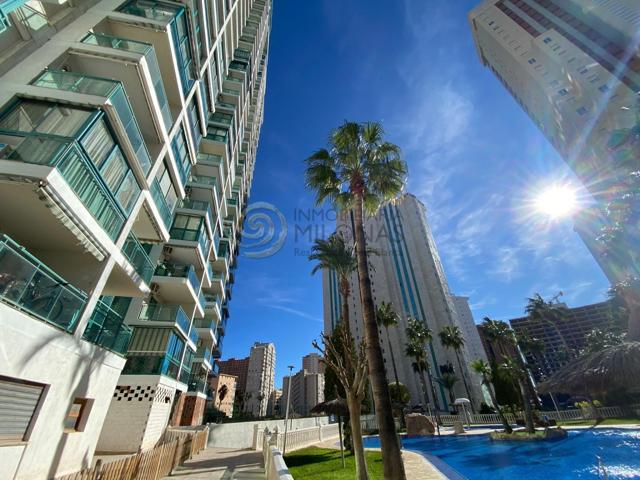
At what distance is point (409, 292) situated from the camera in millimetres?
74688

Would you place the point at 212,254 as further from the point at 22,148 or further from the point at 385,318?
the point at 385,318

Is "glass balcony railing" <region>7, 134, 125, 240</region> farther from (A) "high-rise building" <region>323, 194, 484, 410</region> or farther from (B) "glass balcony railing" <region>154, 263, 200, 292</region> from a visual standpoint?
(A) "high-rise building" <region>323, 194, 484, 410</region>

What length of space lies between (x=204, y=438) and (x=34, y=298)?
53.3ft

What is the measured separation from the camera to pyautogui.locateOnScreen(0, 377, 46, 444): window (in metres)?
5.45

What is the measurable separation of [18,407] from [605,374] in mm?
14593

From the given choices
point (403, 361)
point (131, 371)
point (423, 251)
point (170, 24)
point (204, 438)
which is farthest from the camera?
point (423, 251)

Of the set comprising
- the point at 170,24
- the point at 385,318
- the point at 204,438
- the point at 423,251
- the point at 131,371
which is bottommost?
the point at 204,438

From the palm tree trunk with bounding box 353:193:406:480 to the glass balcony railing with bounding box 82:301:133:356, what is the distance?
8427mm

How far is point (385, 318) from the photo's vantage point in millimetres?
38719

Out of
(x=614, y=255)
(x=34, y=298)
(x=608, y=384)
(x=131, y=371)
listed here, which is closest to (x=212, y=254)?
(x=131, y=371)

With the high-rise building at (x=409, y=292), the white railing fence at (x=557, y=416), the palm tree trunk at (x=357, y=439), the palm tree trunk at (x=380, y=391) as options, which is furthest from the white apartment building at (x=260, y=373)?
the palm tree trunk at (x=380, y=391)

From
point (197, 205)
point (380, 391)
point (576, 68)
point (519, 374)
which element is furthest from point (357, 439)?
point (576, 68)

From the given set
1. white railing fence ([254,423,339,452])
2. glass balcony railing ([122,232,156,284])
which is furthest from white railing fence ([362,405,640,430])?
glass balcony railing ([122,232,156,284])

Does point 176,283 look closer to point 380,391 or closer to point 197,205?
point 197,205
